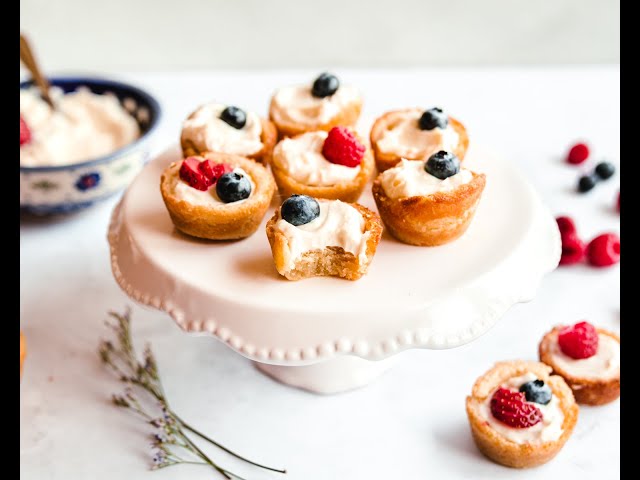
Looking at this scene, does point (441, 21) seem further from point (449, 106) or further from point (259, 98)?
point (259, 98)

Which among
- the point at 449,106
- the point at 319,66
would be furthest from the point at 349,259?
the point at 319,66

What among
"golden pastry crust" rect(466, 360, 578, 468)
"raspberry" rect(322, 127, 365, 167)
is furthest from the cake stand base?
"raspberry" rect(322, 127, 365, 167)

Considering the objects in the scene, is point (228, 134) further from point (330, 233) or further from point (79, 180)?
point (79, 180)

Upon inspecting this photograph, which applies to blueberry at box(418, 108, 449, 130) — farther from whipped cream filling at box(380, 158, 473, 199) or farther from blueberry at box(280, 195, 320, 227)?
blueberry at box(280, 195, 320, 227)

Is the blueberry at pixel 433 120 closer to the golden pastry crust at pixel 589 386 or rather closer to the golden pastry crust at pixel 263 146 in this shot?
the golden pastry crust at pixel 263 146

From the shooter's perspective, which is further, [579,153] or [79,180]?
[579,153]

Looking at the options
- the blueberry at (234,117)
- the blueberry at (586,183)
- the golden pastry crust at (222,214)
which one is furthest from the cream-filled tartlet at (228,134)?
the blueberry at (586,183)

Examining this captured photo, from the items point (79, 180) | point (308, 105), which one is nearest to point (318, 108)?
point (308, 105)
